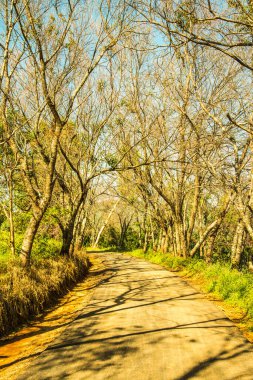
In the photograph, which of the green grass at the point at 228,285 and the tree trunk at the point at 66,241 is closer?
the green grass at the point at 228,285

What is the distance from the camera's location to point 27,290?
773 centimetres

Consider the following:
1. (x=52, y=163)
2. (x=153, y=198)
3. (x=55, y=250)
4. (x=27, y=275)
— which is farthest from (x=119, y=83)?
(x=153, y=198)

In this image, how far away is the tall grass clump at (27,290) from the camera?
679 cm

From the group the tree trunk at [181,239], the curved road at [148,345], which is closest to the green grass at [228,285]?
the curved road at [148,345]

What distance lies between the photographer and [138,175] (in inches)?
872

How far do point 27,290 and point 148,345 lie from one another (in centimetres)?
358

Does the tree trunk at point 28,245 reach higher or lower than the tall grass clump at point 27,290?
higher

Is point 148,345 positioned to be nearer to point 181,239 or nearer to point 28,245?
point 28,245

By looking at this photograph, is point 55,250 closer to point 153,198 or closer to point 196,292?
point 196,292

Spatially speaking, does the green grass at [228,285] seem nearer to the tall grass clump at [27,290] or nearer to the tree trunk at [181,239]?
the tree trunk at [181,239]

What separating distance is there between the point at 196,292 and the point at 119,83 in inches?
347

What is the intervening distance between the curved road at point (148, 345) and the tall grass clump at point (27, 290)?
47.4 inches

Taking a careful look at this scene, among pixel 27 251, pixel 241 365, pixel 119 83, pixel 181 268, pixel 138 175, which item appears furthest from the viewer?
pixel 138 175

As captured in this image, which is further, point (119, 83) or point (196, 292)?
point (119, 83)
